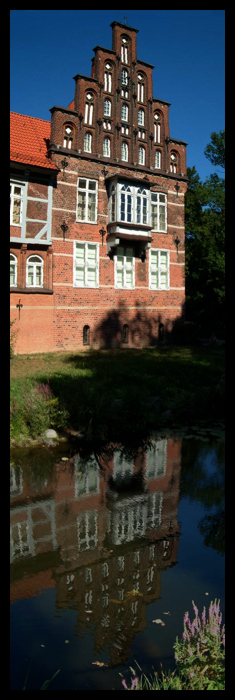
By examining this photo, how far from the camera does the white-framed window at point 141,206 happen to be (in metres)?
22.7

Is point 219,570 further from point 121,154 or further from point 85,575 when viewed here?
point 121,154

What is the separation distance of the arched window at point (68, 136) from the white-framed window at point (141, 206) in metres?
3.81

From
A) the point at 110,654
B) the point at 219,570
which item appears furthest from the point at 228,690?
the point at 219,570

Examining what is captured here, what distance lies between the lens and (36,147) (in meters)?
20.8

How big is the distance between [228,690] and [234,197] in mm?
1225

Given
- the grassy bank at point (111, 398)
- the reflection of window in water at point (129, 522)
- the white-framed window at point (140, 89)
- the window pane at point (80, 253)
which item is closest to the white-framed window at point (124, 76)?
the white-framed window at point (140, 89)

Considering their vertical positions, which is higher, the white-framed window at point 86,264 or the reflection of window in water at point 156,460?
the white-framed window at point 86,264

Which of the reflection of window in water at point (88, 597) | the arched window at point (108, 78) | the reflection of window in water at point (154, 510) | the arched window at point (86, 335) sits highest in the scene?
the arched window at point (108, 78)

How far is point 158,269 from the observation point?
24.5 m

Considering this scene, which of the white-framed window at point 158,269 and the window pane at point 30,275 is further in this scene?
the white-framed window at point 158,269

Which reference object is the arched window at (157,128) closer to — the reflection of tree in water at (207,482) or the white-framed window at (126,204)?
the white-framed window at (126,204)

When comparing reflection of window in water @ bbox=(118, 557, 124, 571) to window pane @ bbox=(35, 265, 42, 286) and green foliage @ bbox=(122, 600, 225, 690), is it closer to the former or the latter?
green foliage @ bbox=(122, 600, 225, 690)

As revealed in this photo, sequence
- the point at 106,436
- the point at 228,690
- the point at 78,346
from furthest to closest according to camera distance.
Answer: the point at 78,346 → the point at 106,436 → the point at 228,690

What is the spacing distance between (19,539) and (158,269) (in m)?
20.4
